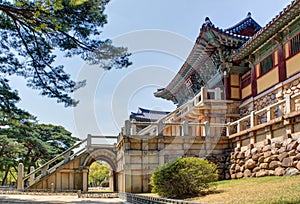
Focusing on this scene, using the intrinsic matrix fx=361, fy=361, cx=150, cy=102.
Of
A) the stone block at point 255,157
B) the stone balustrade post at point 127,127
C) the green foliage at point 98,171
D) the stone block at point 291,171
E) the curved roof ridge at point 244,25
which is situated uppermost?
the curved roof ridge at point 244,25

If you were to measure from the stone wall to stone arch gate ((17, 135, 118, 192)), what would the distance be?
9.88 m

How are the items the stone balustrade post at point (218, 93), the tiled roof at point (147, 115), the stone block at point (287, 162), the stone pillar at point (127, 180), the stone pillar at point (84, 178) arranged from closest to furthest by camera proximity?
the stone block at point (287, 162) < the stone pillar at point (127, 180) < the stone balustrade post at point (218, 93) < the stone pillar at point (84, 178) < the tiled roof at point (147, 115)

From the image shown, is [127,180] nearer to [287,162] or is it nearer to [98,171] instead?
[287,162]

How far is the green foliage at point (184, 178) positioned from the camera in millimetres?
11555

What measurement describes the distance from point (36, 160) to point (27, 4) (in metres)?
30.6

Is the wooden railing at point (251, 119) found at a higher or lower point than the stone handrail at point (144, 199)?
higher

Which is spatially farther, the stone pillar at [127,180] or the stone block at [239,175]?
the stone pillar at [127,180]

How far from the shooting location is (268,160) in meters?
12.8

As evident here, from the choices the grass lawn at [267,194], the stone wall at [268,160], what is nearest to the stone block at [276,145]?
the stone wall at [268,160]

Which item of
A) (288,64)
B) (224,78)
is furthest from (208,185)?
(224,78)

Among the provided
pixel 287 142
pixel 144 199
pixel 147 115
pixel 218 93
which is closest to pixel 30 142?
pixel 147 115

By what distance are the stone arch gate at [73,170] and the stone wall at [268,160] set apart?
988 cm

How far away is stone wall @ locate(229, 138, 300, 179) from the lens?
450 inches

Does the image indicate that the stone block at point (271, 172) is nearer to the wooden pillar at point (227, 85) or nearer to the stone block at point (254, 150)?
the stone block at point (254, 150)
